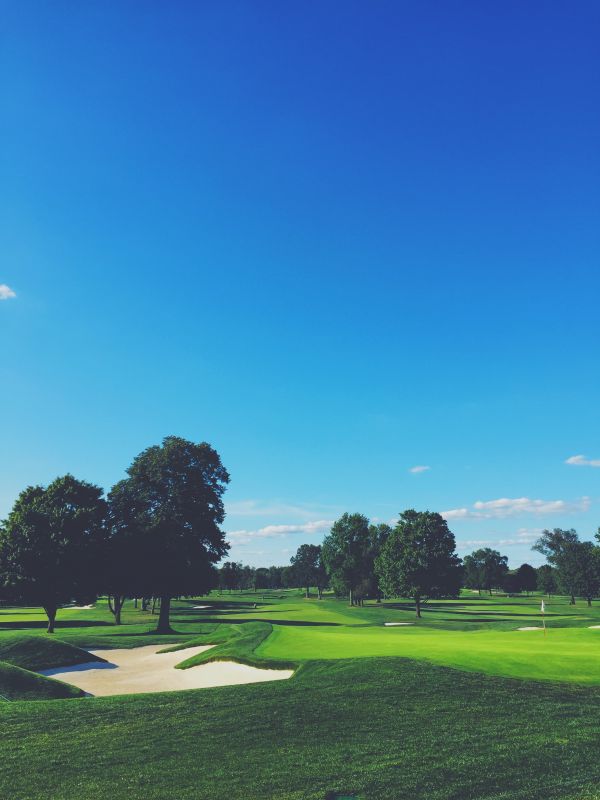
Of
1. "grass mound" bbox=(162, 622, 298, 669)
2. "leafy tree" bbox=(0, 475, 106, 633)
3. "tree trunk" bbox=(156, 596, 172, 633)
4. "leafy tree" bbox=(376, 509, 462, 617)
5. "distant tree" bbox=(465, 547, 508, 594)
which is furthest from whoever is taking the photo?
"distant tree" bbox=(465, 547, 508, 594)

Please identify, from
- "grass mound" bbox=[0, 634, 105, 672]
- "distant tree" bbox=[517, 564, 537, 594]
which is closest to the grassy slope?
"grass mound" bbox=[0, 634, 105, 672]

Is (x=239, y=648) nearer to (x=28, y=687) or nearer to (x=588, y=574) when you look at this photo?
(x=28, y=687)

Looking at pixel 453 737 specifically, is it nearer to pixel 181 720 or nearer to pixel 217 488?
pixel 181 720

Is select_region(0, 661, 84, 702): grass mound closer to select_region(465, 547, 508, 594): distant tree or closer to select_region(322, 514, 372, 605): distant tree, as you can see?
select_region(322, 514, 372, 605): distant tree

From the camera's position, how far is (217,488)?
181ft

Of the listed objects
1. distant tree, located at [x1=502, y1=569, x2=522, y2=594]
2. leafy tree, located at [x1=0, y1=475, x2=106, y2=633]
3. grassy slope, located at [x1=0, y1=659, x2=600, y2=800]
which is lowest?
distant tree, located at [x1=502, y1=569, x2=522, y2=594]

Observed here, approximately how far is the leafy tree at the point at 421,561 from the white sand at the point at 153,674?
37056 millimetres

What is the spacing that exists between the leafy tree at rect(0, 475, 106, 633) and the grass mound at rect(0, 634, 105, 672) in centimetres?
1653

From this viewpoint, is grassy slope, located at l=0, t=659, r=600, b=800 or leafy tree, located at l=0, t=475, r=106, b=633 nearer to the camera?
grassy slope, located at l=0, t=659, r=600, b=800

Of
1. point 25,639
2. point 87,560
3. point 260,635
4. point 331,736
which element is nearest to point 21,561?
point 87,560

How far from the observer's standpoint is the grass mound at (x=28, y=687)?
2030 cm

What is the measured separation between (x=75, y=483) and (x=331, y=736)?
47254 mm

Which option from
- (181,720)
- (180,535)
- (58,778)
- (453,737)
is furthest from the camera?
(180,535)

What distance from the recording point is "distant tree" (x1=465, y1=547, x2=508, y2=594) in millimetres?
168750
